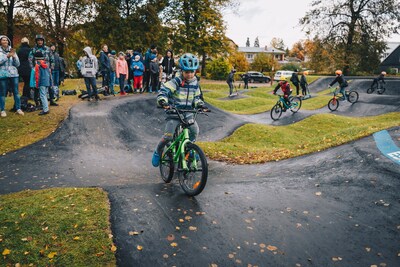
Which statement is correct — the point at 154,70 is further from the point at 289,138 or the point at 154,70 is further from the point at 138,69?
the point at 289,138

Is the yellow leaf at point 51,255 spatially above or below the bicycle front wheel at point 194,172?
below

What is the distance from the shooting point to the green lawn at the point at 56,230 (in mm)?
3512

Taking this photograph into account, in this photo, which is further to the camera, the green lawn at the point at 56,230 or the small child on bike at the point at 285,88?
the small child on bike at the point at 285,88

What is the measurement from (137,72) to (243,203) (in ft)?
43.6

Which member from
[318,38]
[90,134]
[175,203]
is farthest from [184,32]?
[175,203]

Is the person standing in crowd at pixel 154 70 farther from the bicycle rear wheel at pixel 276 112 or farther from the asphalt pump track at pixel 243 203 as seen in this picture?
the asphalt pump track at pixel 243 203

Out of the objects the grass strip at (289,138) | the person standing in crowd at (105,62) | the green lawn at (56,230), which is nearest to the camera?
the green lawn at (56,230)

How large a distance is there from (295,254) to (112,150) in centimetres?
721

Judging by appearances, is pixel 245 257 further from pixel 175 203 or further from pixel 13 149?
pixel 13 149

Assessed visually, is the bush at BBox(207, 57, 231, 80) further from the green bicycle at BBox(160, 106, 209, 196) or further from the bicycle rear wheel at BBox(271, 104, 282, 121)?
the green bicycle at BBox(160, 106, 209, 196)

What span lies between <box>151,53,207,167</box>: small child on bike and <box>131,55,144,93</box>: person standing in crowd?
37.7ft

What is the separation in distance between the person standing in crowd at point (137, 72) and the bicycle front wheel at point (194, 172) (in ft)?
39.8

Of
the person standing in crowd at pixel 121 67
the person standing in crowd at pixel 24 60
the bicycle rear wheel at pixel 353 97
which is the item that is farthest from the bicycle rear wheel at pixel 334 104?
→ the person standing in crowd at pixel 24 60

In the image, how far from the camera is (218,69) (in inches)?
1928
